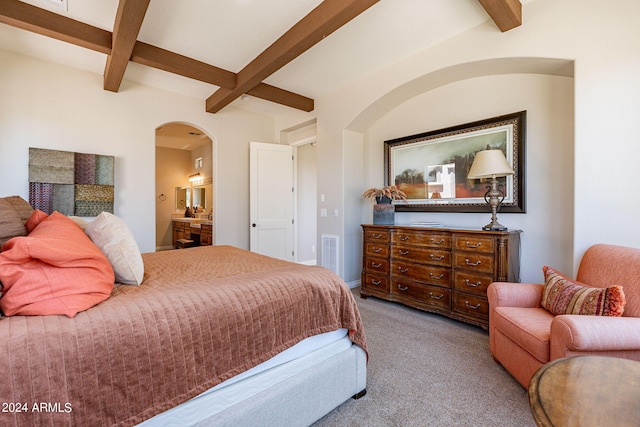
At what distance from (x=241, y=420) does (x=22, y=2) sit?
11.1 ft

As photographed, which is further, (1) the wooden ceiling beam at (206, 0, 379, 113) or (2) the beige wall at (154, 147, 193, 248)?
(2) the beige wall at (154, 147, 193, 248)

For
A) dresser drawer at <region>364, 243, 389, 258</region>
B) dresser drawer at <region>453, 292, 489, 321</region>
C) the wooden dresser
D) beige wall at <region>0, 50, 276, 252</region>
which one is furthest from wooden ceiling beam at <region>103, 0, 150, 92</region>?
dresser drawer at <region>453, 292, 489, 321</region>

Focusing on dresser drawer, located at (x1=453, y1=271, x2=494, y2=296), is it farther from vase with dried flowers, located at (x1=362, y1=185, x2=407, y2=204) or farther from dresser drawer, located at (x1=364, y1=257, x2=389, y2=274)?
vase with dried flowers, located at (x1=362, y1=185, x2=407, y2=204)

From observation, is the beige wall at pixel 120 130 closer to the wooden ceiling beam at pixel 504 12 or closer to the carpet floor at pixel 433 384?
the carpet floor at pixel 433 384

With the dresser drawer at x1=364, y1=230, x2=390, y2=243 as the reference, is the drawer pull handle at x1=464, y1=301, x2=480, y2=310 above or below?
below

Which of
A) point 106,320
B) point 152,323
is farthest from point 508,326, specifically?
point 106,320

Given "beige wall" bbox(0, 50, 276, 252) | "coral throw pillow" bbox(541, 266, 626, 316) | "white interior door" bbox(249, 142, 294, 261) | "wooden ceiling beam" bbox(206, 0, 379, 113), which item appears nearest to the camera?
"coral throw pillow" bbox(541, 266, 626, 316)

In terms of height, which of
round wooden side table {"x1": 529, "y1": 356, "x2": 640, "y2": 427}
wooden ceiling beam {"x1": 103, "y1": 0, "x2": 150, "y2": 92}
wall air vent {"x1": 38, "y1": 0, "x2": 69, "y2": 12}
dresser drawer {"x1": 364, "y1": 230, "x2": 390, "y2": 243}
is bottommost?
round wooden side table {"x1": 529, "y1": 356, "x2": 640, "y2": 427}

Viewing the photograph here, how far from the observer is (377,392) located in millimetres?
1761

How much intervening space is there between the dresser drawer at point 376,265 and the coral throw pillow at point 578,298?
1.56m

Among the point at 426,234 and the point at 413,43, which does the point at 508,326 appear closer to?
the point at 426,234

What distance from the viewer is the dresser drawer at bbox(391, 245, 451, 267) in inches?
112

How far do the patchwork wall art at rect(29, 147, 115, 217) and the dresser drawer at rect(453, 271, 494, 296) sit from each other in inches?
159

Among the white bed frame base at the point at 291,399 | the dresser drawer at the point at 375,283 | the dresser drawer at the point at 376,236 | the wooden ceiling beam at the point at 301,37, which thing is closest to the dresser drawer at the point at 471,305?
the dresser drawer at the point at 375,283
